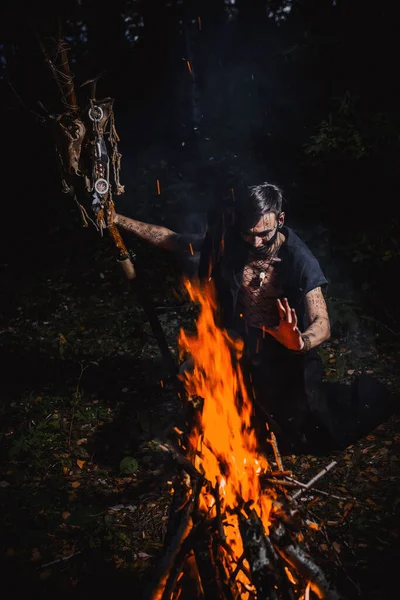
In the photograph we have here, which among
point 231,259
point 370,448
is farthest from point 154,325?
point 370,448

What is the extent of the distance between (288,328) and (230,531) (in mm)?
1575

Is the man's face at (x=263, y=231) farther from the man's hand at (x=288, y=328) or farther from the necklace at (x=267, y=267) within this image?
the man's hand at (x=288, y=328)

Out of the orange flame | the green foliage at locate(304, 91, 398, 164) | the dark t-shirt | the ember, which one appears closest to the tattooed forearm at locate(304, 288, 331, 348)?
the dark t-shirt

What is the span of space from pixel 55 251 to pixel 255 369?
A: 7.29 metres

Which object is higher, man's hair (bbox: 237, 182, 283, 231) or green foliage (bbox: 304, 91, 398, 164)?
green foliage (bbox: 304, 91, 398, 164)

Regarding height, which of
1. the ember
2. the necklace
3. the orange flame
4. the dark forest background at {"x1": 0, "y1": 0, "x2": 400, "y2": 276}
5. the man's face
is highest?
the dark forest background at {"x1": 0, "y1": 0, "x2": 400, "y2": 276}

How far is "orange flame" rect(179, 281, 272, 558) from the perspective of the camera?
303cm

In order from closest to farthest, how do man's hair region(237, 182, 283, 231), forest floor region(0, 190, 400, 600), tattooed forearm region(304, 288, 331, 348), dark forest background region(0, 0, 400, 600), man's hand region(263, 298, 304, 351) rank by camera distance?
man's hand region(263, 298, 304, 351)
forest floor region(0, 190, 400, 600)
dark forest background region(0, 0, 400, 600)
tattooed forearm region(304, 288, 331, 348)
man's hair region(237, 182, 283, 231)

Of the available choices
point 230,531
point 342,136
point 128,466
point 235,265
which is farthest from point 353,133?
point 230,531

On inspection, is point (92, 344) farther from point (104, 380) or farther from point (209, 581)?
point (209, 581)

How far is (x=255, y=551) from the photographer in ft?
8.27

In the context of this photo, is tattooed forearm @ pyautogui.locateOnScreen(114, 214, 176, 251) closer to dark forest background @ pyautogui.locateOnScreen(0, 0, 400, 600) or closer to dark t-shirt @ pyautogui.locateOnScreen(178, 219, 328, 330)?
dark t-shirt @ pyautogui.locateOnScreen(178, 219, 328, 330)

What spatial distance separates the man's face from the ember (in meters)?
2.02

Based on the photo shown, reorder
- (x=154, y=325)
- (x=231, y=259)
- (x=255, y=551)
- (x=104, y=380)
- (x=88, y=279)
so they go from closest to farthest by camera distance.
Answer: (x=255, y=551) → (x=154, y=325) → (x=231, y=259) → (x=104, y=380) → (x=88, y=279)
